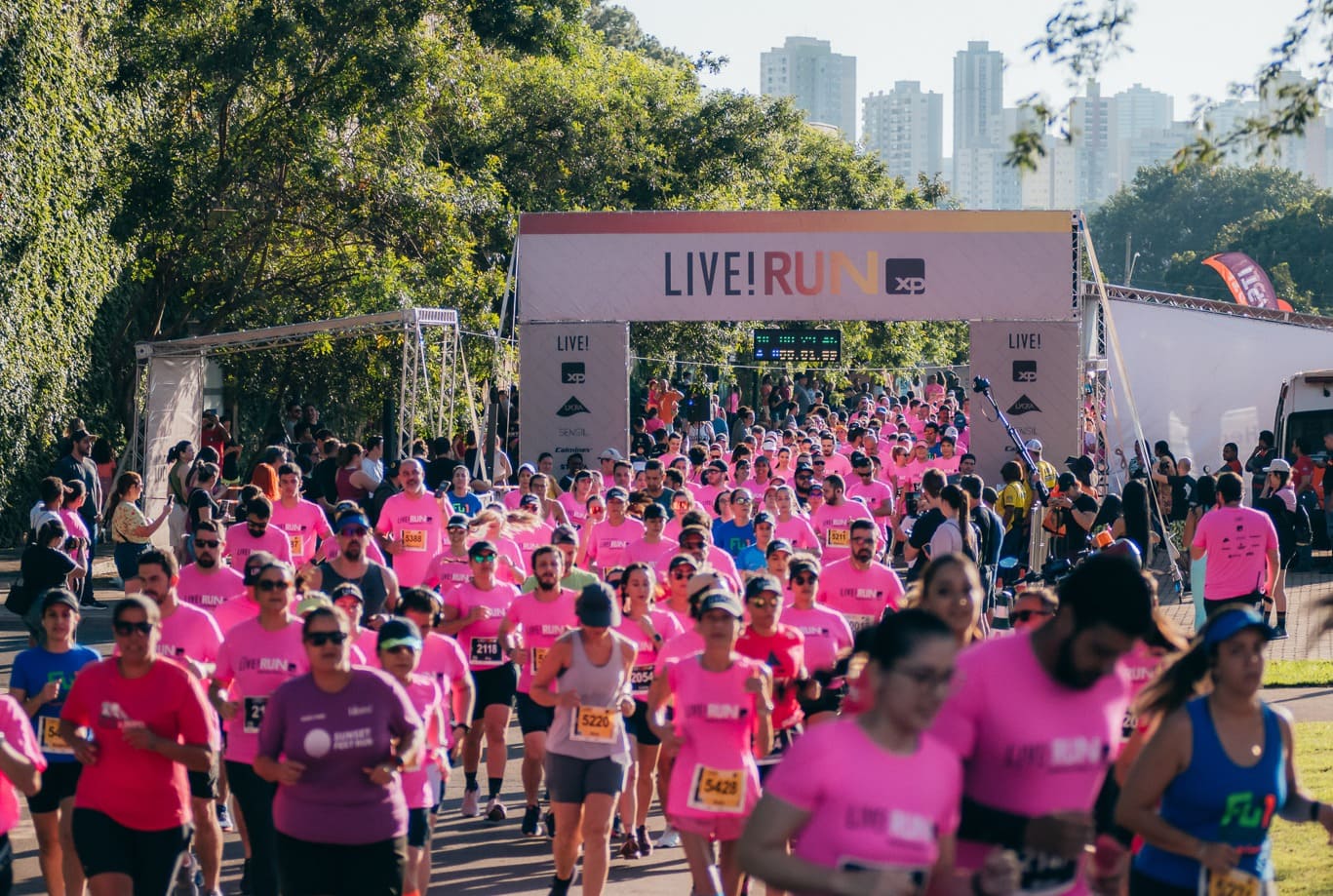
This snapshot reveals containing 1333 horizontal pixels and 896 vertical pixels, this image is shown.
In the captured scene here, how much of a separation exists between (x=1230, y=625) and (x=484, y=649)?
5.71m

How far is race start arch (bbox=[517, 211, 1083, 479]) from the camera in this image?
23.3m

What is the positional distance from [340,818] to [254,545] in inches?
231

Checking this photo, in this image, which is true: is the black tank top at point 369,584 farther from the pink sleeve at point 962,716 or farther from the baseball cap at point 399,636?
the pink sleeve at point 962,716

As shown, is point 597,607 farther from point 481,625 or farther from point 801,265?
point 801,265

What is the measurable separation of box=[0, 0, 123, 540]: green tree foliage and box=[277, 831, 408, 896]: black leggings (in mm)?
18160

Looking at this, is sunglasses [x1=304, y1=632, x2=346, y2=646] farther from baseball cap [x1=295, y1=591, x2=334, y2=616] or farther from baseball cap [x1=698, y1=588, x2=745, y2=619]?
baseball cap [x1=698, y1=588, x2=745, y2=619]

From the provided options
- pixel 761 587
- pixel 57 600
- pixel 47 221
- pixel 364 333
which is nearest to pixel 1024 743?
pixel 761 587

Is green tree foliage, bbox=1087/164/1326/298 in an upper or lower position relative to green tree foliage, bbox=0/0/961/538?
upper

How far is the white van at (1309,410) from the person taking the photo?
24.7 m

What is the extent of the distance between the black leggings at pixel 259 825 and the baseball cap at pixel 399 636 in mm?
1065

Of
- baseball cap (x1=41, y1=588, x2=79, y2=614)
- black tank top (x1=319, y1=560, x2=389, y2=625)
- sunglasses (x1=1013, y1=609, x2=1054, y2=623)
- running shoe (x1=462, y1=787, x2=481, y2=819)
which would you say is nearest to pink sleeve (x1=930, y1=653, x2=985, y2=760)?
sunglasses (x1=1013, y1=609, x2=1054, y2=623)

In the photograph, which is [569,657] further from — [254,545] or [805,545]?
[805,545]

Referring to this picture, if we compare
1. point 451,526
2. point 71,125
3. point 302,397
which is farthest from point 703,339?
point 451,526

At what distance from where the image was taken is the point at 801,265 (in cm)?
2338
